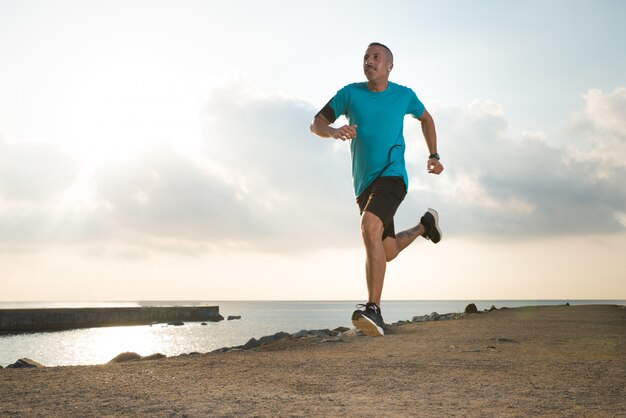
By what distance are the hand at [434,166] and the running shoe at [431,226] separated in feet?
2.88

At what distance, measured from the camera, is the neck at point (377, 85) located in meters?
5.58

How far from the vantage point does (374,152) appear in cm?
546

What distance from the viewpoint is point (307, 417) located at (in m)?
2.85

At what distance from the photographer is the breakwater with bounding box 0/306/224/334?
64.6 metres

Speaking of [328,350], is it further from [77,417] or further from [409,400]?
[77,417]

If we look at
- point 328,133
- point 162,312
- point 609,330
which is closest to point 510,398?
point 328,133

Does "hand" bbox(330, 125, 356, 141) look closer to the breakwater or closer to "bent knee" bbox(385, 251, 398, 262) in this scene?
"bent knee" bbox(385, 251, 398, 262)

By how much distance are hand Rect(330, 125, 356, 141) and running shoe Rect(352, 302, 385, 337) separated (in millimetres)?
1568

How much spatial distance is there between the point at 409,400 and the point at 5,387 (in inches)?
110

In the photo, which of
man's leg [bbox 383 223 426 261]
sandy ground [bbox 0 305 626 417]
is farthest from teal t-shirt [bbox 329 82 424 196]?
sandy ground [bbox 0 305 626 417]

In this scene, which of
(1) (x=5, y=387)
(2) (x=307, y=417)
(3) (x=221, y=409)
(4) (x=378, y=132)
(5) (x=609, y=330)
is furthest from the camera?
(5) (x=609, y=330)

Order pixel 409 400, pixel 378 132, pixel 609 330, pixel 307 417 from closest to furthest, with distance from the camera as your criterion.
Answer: pixel 307 417, pixel 409 400, pixel 378 132, pixel 609 330

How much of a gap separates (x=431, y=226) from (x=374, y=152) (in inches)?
60.5

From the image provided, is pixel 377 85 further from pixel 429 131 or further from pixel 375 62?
pixel 429 131
